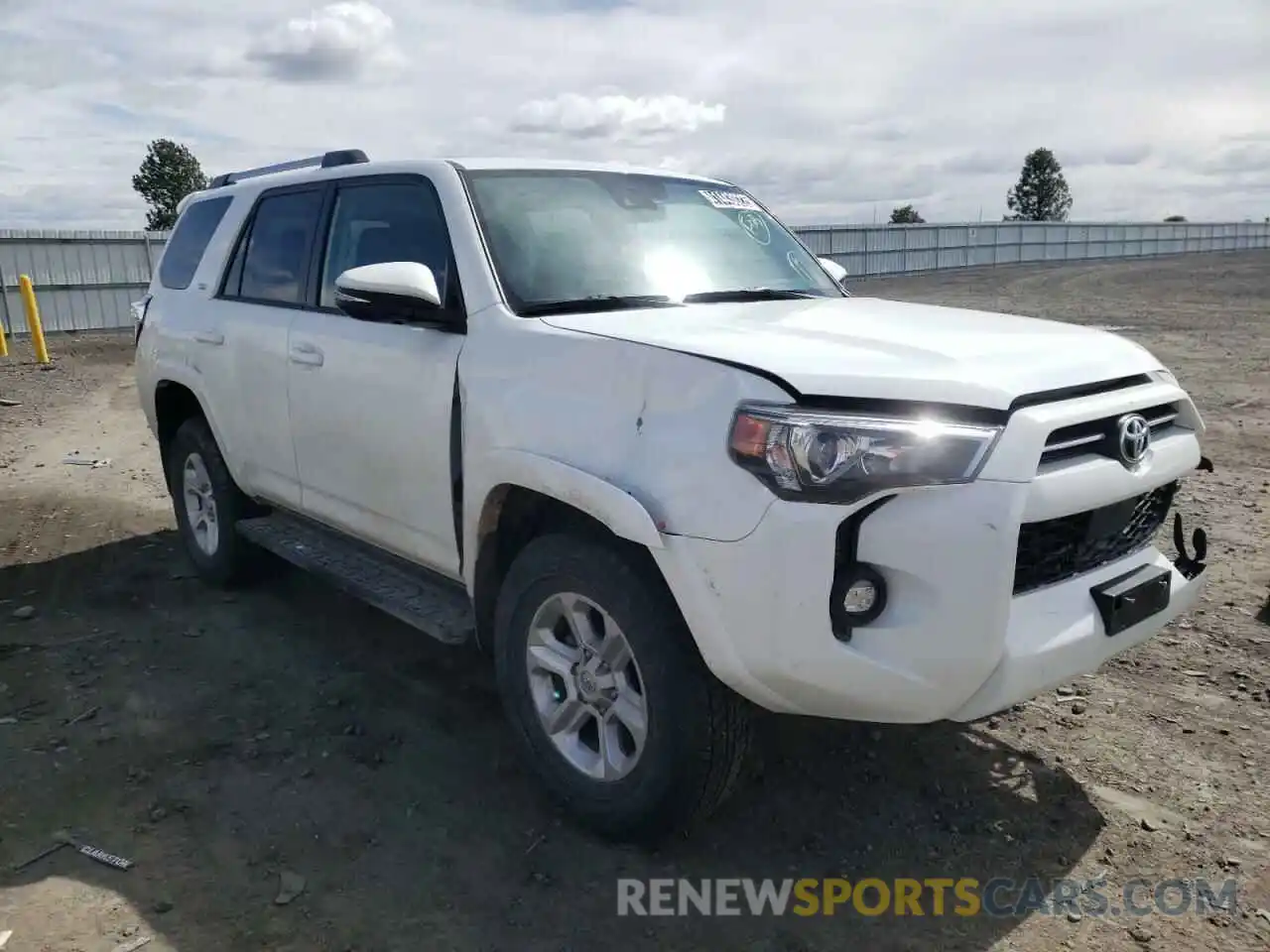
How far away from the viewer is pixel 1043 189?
71.4 metres

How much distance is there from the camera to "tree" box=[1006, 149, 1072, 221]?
2790 inches

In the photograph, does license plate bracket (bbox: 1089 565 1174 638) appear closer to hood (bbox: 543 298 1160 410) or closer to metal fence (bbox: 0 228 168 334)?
hood (bbox: 543 298 1160 410)

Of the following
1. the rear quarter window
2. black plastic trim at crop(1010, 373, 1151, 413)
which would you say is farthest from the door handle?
black plastic trim at crop(1010, 373, 1151, 413)

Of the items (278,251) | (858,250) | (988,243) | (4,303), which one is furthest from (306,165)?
(988,243)

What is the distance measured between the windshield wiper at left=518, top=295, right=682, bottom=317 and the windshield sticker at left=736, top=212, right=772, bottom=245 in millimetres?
945

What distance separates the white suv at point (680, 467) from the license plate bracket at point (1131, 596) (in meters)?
0.01

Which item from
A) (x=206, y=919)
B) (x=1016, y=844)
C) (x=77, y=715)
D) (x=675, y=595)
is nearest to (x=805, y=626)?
(x=675, y=595)

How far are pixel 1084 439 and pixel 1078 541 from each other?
27cm

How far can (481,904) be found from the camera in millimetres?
2791

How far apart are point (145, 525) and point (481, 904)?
4822mm

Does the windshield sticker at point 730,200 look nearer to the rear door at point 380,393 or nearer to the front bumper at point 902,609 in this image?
the rear door at point 380,393

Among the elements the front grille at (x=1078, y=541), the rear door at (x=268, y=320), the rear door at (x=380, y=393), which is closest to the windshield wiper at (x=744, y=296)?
the rear door at (x=380, y=393)

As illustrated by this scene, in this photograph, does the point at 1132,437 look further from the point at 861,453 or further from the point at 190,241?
the point at 190,241

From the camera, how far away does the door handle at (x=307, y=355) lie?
13.3 ft
